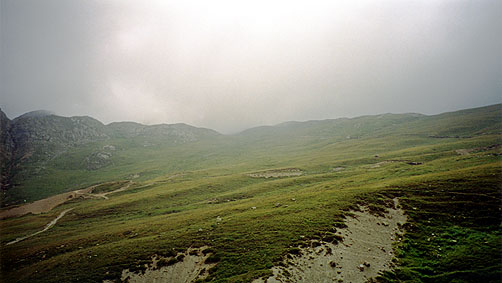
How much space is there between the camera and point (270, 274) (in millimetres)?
20469

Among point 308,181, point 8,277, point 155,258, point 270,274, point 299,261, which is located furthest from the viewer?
point 308,181

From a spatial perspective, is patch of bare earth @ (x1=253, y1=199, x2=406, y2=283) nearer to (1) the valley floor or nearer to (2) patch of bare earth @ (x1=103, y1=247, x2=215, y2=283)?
(1) the valley floor

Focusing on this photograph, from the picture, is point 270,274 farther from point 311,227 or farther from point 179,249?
point 179,249

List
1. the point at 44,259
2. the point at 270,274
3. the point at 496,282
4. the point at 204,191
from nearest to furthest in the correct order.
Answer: the point at 496,282, the point at 270,274, the point at 44,259, the point at 204,191

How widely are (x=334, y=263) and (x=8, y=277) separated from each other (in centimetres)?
4762

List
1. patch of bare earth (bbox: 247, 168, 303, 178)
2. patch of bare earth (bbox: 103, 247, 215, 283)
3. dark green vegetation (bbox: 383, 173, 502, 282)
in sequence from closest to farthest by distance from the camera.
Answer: dark green vegetation (bbox: 383, 173, 502, 282) < patch of bare earth (bbox: 103, 247, 215, 283) < patch of bare earth (bbox: 247, 168, 303, 178)

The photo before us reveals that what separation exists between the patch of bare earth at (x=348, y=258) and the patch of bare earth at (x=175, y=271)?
8.26 metres

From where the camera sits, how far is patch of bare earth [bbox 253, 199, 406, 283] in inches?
792

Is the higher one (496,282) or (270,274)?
(270,274)

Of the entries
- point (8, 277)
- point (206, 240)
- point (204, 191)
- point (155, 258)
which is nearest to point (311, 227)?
point (206, 240)

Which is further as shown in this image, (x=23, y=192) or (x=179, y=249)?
(x=23, y=192)

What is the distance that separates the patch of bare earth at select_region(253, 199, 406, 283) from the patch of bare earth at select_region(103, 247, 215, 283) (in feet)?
27.1

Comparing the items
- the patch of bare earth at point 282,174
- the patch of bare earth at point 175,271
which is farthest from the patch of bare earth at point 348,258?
the patch of bare earth at point 282,174

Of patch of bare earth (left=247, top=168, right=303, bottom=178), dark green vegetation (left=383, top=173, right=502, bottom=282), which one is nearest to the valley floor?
dark green vegetation (left=383, top=173, right=502, bottom=282)
